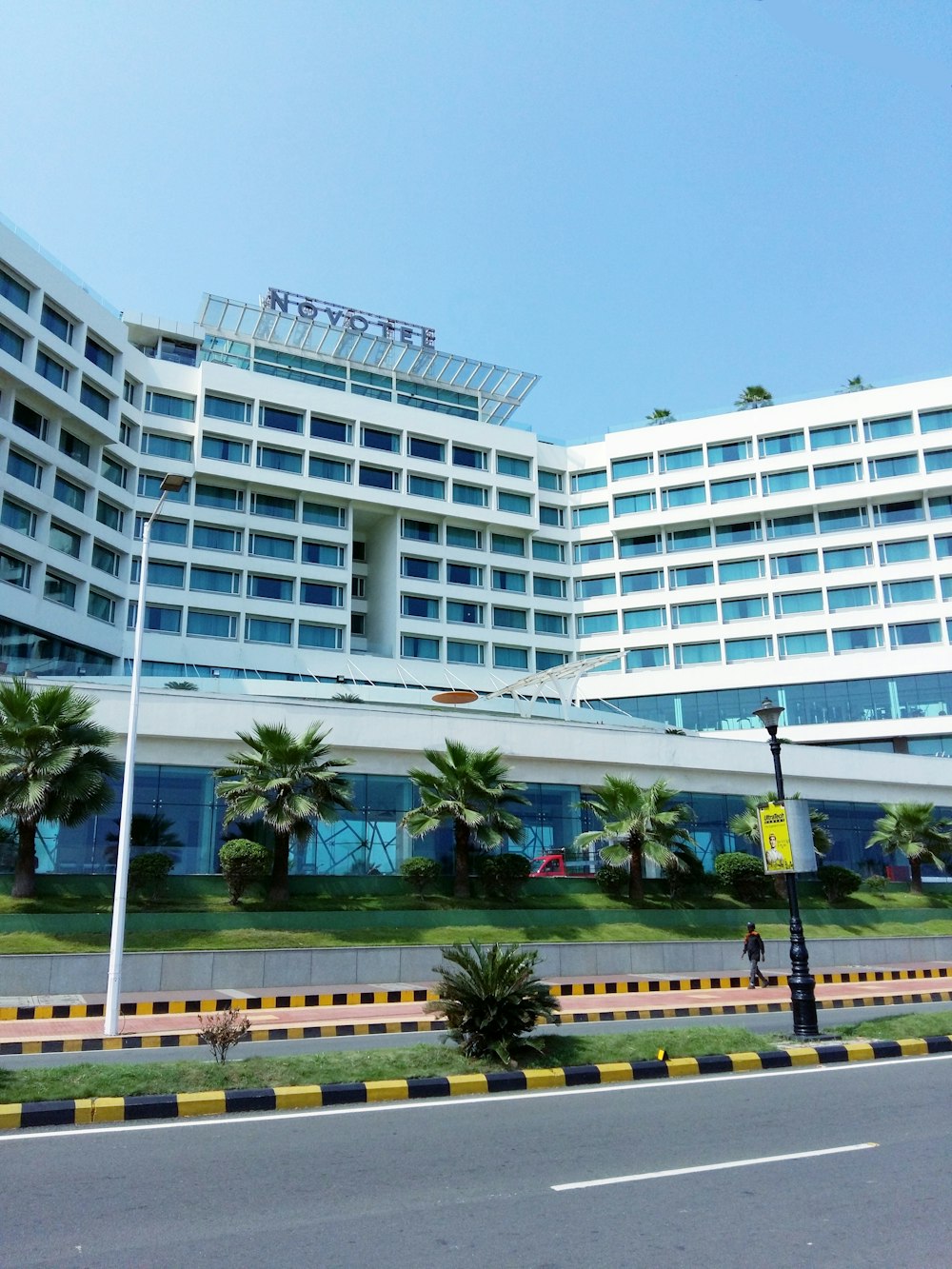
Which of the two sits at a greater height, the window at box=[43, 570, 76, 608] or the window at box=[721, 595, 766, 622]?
the window at box=[721, 595, 766, 622]

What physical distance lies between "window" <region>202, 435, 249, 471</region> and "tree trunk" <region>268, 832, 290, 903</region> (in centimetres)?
3219

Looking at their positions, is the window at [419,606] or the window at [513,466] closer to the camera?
the window at [419,606]

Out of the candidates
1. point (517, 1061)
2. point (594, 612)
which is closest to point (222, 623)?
point (594, 612)

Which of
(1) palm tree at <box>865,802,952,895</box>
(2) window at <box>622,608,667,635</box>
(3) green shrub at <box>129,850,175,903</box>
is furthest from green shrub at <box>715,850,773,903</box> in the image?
(2) window at <box>622,608,667,635</box>

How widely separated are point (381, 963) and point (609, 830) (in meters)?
9.25

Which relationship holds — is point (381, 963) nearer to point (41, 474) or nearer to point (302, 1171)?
point (302, 1171)

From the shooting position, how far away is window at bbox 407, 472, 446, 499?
5903 centimetres

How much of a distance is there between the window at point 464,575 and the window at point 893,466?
2390cm

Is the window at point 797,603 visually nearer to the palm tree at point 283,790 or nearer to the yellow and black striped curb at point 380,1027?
the yellow and black striped curb at point 380,1027

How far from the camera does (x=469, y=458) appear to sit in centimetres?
6150

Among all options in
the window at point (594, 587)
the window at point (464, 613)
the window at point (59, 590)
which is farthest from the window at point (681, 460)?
the window at point (59, 590)

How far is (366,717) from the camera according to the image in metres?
31.1

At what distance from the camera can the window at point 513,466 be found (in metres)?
62.2

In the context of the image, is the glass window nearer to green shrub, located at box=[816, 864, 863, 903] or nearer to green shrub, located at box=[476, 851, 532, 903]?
green shrub, located at box=[816, 864, 863, 903]
